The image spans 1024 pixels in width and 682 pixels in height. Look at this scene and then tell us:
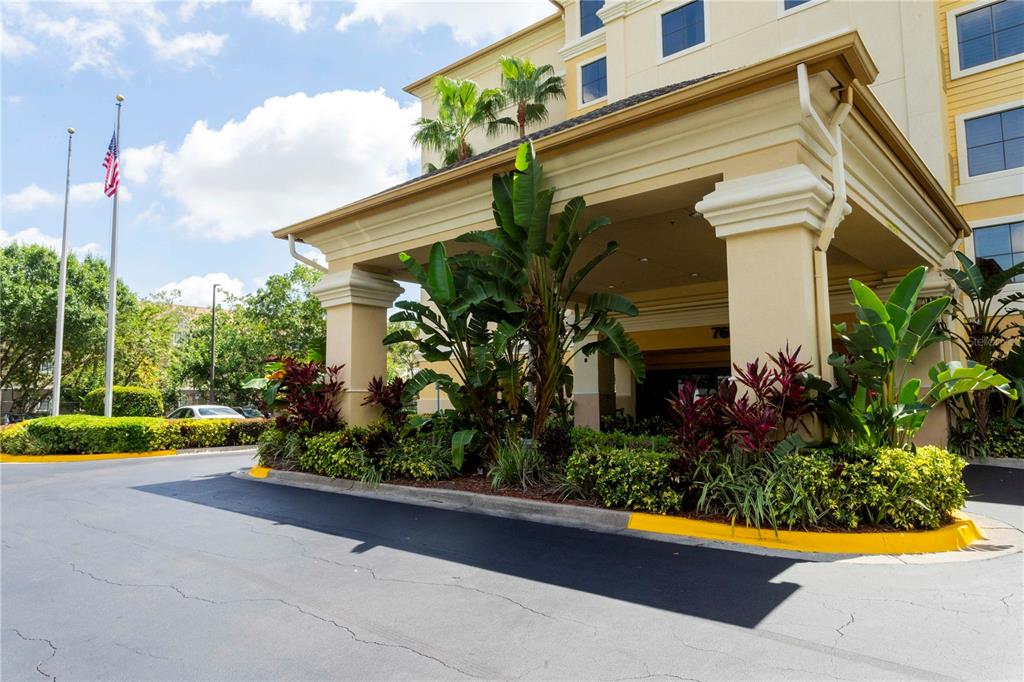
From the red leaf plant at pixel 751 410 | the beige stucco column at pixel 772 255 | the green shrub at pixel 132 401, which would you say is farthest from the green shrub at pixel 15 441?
the beige stucco column at pixel 772 255

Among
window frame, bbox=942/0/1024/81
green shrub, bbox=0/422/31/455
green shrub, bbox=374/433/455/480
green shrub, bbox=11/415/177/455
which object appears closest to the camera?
green shrub, bbox=374/433/455/480

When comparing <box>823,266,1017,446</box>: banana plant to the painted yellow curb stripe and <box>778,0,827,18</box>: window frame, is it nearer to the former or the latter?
<box>778,0,827,18</box>: window frame

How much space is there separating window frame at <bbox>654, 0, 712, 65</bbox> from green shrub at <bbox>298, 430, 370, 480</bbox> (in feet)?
51.2

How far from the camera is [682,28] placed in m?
19.5

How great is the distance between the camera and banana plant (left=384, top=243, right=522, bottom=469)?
8.78m

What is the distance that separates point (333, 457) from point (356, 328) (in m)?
2.70

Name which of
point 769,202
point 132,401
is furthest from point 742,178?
point 132,401

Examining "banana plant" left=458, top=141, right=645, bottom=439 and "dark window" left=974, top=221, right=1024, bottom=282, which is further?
"dark window" left=974, top=221, right=1024, bottom=282

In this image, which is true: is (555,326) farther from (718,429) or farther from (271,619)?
(271,619)

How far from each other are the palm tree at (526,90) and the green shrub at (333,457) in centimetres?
1490

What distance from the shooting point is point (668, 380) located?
19547mm

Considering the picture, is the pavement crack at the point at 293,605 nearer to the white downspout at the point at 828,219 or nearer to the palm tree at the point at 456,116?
the white downspout at the point at 828,219

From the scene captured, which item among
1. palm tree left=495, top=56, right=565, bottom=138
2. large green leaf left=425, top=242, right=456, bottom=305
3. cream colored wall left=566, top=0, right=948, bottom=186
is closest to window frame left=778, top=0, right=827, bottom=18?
cream colored wall left=566, top=0, right=948, bottom=186

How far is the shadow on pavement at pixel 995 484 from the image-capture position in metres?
8.00
